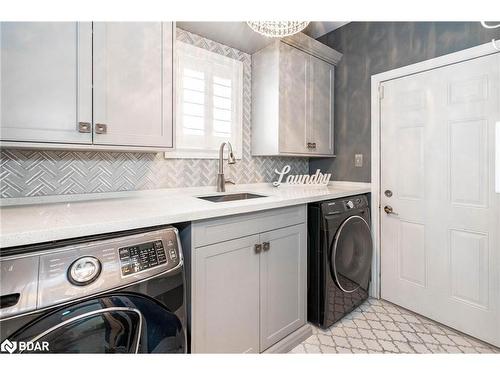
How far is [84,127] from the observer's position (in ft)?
3.86

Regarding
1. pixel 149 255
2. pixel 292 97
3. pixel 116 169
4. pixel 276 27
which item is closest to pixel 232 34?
pixel 276 27

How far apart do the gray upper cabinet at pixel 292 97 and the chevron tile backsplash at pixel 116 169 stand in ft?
0.48

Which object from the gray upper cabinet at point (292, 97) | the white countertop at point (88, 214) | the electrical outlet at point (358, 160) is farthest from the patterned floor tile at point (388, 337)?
the gray upper cabinet at point (292, 97)

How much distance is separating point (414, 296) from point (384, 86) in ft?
5.74

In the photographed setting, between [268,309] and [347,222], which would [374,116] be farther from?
[268,309]

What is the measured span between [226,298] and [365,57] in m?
2.33

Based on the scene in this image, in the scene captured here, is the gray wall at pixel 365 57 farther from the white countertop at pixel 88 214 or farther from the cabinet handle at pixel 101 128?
the cabinet handle at pixel 101 128

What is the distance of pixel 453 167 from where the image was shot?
178cm

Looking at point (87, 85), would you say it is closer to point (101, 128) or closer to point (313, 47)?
point (101, 128)

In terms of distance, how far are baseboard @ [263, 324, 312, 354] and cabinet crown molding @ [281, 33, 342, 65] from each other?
7.14ft

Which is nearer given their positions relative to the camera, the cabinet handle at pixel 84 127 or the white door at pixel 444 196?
the cabinet handle at pixel 84 127

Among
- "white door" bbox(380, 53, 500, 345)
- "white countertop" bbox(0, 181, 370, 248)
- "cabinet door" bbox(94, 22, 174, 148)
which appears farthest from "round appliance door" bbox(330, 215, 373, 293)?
"cabinet door" bbox(94, 22, 174, 148)

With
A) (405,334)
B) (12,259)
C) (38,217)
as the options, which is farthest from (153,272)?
(405,334)

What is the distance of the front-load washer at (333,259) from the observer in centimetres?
174
